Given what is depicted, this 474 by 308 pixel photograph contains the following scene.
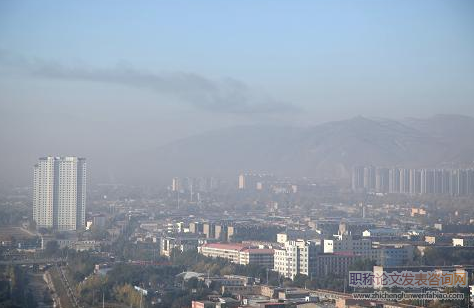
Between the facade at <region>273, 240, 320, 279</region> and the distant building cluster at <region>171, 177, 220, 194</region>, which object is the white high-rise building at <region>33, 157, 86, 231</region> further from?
the facade at <region>273, 240, 320, 279</region>

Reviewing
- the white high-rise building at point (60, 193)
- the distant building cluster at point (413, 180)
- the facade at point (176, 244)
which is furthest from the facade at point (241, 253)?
the distant building cluster at point (413, 180)

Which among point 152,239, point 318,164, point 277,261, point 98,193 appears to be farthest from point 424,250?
point 318,164

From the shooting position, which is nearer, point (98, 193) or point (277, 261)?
point (277, 261)

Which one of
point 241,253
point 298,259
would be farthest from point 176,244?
point 298,259

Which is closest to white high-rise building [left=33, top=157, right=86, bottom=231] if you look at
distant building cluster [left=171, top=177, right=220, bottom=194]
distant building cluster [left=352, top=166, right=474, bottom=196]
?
distant building cluster [left=171, top=177, right=220, bottom=194]

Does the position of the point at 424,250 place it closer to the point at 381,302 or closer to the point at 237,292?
the point at 237,292
